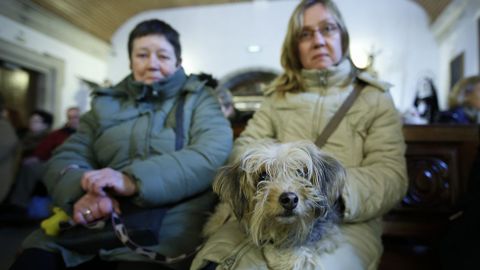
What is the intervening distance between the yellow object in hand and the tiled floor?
0.33ft

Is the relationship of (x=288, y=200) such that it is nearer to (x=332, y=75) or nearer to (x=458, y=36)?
(x=332, y=75)

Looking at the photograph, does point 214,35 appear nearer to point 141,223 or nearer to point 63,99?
point 63,99

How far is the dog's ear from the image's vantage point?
1176 mm

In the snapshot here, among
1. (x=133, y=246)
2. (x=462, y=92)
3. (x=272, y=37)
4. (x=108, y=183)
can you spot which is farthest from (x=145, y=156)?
(x=462, y=92)

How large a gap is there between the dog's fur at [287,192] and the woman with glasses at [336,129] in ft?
0.13

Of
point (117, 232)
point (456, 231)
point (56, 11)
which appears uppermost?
point (56, 11)

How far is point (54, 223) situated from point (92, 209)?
0.57 ft

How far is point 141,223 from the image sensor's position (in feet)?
4.35

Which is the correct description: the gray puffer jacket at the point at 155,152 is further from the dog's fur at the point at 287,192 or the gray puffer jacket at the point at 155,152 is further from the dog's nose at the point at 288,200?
the dog's nose at the point at 288,200

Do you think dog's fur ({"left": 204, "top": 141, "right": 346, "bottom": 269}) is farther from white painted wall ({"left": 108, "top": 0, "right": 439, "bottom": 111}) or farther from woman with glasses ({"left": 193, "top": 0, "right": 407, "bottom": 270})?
white painted wall ({"left": 108, "top": 0, "right": 439, "bottom": 111})

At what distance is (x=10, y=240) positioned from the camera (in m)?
1.41

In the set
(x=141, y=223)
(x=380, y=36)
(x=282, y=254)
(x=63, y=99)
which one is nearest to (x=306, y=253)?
(x=282, y=254)

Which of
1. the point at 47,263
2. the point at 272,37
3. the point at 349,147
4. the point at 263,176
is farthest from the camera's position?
the point at 272,37

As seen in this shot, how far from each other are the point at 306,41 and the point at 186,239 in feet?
3.20
